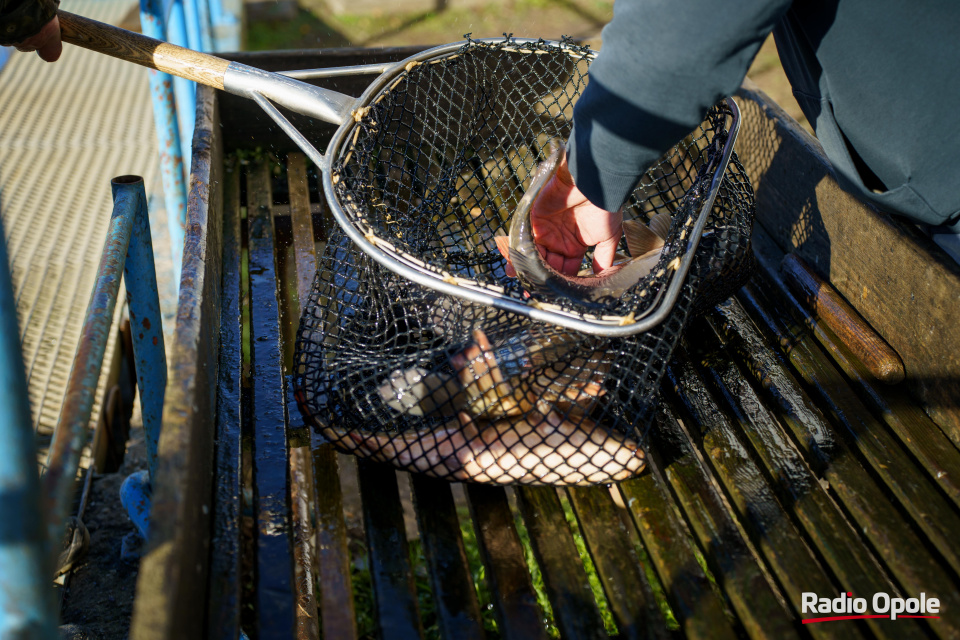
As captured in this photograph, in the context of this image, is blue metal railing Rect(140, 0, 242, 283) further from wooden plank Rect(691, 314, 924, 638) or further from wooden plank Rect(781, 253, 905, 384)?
wooden plank Rect(781, 253, 905, 384)

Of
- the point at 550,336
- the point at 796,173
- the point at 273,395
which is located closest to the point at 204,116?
the point at 273,395

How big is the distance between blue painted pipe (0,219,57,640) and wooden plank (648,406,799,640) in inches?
60.9

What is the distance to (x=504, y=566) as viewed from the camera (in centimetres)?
188

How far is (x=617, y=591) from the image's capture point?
1.83 meters

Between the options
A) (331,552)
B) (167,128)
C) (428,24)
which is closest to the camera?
(331,552)

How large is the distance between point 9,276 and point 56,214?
16.9 ft

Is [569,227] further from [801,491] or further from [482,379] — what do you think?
[801,491]

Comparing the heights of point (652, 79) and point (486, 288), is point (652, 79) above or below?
above

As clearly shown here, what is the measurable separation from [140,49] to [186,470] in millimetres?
1724

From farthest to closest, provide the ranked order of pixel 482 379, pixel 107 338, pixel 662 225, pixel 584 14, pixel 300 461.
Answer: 1. pixel 584 14
2. pixel 662 225
3. pixel 300 461
4. pixel 482 379
5. pixel 107 338

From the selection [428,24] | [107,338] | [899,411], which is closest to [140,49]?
[107,338]

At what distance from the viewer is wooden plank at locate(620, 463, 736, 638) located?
1.75 meters

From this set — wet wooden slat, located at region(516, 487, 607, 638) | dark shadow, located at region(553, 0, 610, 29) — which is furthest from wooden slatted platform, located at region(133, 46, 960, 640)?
dark shadow, located at region(553, 0, 610, 29)

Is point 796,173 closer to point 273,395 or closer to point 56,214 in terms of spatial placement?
point 273,395
